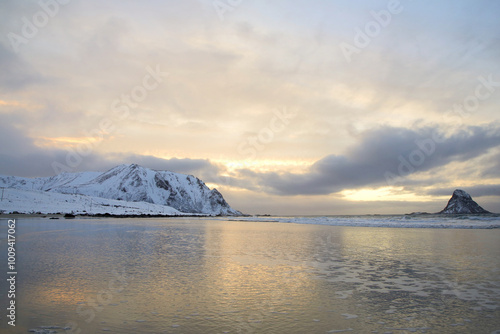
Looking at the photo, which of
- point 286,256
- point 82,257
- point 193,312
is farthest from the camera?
point 286,256

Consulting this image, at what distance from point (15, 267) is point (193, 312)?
31.6 ft

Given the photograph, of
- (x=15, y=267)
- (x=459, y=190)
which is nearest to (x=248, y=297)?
(x=15, y=267)

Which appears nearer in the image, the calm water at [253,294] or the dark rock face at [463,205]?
the calm water at [253,294]

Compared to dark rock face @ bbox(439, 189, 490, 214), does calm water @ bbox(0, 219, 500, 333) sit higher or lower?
lower

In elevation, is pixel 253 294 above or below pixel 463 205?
below

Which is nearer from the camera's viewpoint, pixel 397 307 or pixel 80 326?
pixel 80 326

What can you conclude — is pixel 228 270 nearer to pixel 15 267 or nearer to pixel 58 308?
pixel 58 308

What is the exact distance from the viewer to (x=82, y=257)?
1573cm

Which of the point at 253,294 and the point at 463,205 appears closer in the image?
the point at 253,294

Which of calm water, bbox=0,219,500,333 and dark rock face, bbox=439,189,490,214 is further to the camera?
dark rock face, bbox=439,189,490,214

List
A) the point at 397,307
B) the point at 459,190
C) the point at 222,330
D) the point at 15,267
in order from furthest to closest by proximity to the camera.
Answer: the point at 459,190 < the point at 15,267 < the point at 397,307 < the point at 222,330

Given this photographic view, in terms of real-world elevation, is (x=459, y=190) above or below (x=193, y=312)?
above

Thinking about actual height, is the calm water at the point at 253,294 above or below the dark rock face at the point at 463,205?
below

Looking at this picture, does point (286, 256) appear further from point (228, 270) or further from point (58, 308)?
point (58, 308)
